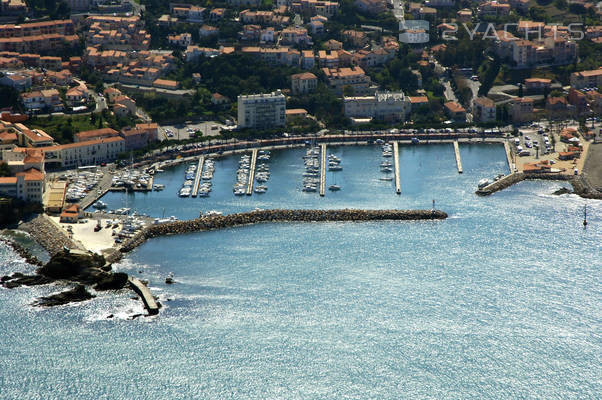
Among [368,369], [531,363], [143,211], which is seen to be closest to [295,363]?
[368,369]

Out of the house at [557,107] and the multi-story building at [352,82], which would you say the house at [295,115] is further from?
the house at [557,107]

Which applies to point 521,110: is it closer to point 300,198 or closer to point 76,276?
point 300,198

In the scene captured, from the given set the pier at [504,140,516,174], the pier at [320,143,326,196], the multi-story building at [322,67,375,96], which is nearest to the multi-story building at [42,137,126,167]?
the pier at [320,143,326,196]

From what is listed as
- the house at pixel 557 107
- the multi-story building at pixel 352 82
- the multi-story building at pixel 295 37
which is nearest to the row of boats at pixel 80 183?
the multi-story building at pixel 352 82

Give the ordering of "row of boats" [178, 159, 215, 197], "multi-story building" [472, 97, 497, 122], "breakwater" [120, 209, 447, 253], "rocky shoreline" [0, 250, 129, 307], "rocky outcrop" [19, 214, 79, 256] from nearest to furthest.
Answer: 1. "rocky shoreline" [0, 250, 129, 307]
2. "rocky outcrop" [19, 214, 79, 256]
3. "breakwater" [120, 209, 447, 253]
4. "row of boats" [178, 159, 215, 197]
5. "multi-story building" [472, 97, 497, 122]

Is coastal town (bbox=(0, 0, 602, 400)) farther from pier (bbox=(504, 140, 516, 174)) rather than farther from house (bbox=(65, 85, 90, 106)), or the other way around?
pier (bbox=(504, 140, 516, 174))

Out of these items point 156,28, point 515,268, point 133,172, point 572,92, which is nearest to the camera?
point 515,268

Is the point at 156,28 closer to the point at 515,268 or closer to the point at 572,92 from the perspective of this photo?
the point at 572,92
